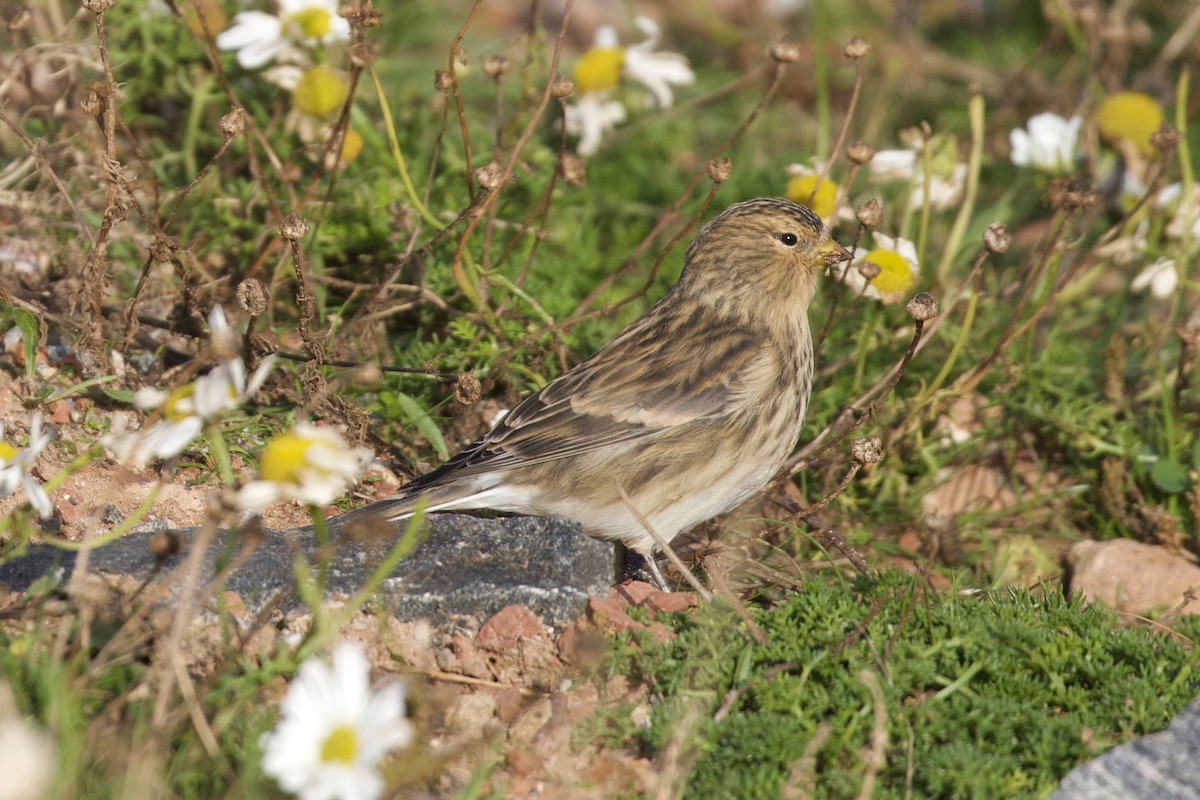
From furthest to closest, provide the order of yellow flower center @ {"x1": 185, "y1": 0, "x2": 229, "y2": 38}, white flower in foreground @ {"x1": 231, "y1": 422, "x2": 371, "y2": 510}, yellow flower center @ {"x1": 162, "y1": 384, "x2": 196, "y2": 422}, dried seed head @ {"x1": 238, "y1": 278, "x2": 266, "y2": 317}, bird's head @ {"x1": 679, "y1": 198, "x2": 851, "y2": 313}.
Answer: yellow flower center @ {"x1": 185, "y1": 0, "x2": 229, "y2": 38} < bird's head @ {"x1": 679, "y1": 198, "x2": 851, "y2": 313} < dried seed head @ {"x1": 238, "y1": 278, "x2": 266, "y2": 317} < yellow flower center @ {"x1": 162, "y1": 384, "x2": 196, "y2": 422} < white flower in foreground @ {"x1": 231, "y1": 422, "x2": 371, "y2": 510}

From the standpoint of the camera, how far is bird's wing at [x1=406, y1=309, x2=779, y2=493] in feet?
15.1

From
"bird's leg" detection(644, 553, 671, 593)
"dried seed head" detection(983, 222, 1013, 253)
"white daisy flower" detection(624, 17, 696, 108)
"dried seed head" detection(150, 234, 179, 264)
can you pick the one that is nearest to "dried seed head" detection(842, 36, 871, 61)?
"dried seed head" detection(983, 222, 1013, 253)

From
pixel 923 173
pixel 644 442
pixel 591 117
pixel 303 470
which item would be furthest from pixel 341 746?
pixel 591 117

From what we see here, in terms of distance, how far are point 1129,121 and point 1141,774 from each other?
3743mm

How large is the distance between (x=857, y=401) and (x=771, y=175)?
6.16 feet

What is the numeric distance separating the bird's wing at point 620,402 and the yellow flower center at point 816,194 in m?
1.01

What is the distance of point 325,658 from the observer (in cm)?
354

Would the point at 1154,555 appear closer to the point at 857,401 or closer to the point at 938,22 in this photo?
the point at 857,401

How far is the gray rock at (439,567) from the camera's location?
3898 mm

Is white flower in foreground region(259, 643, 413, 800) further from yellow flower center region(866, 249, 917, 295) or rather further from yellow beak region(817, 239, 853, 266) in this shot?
yellow flower center region(866, 249, 917, 295)

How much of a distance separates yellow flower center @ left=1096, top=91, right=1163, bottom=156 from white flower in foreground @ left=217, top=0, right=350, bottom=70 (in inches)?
131

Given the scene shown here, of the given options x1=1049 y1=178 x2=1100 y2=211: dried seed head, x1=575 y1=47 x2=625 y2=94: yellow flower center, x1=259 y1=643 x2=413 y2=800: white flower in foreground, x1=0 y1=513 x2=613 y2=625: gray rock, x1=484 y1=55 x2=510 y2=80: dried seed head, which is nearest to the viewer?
x1=259 y1=643 x2=413 y2=800: white flower in foreground

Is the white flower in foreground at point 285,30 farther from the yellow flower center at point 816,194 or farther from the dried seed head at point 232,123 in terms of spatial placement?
the yellow flower center at point 816,194

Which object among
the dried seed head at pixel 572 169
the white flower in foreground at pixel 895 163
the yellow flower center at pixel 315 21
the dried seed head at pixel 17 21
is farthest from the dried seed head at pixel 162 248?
the white flower in foreground at pixel 895 163
